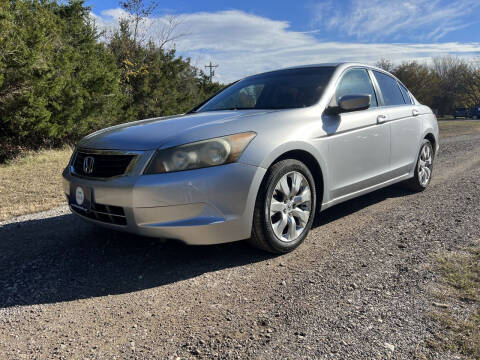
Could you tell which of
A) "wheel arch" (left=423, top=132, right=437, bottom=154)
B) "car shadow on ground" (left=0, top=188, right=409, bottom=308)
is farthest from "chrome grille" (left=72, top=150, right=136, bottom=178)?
"wheel arch" (left=423, top=132, right=437, bottom=154)

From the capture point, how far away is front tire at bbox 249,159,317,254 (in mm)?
3002

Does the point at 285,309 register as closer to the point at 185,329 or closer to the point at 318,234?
the point at 185,329

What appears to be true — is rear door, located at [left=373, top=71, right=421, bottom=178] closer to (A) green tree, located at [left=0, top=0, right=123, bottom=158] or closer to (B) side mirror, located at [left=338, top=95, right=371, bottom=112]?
(B) side mirror, located at [left=338, top=95, right=371, bottom=112]

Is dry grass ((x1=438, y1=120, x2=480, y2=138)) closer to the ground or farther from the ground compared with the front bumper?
closer to the ground

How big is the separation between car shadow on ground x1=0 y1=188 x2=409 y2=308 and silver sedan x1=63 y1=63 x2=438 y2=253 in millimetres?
341

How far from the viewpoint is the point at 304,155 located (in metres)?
3.38

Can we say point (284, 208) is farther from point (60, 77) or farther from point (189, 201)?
point (60, 77)

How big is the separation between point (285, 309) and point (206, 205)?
87 centimetres

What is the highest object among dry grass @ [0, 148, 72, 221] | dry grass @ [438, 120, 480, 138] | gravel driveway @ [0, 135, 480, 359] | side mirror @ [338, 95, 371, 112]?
side mirror @ [338, 95, 371, 112]

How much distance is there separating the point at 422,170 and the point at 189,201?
3864mm

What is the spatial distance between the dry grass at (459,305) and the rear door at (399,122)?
1653mm

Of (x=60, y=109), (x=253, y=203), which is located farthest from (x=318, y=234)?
(x=60, y=109)

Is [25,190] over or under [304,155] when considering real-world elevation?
under

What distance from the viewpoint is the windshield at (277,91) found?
12.5 ft
